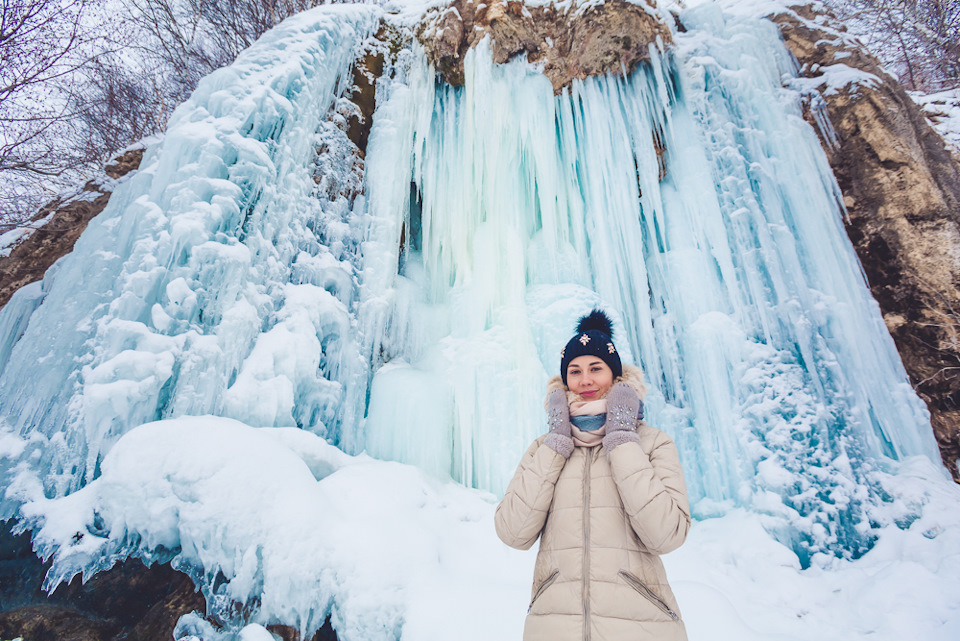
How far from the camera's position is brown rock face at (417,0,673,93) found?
4.72 m

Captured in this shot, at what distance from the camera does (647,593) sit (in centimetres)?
109

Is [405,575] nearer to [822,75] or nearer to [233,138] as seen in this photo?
[233,138]

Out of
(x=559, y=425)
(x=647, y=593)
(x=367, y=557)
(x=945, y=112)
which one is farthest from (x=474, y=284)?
(x=945, y=112)

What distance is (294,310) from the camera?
3.72m

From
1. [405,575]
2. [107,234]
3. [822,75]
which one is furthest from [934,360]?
[107,234]

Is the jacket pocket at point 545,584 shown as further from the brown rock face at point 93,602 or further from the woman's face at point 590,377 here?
the brown rock face at point 93,602

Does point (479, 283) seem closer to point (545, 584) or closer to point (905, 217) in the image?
point (545, 584)

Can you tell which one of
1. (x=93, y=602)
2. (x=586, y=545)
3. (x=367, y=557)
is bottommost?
(x=93, y=602)

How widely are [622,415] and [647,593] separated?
0.45 metres

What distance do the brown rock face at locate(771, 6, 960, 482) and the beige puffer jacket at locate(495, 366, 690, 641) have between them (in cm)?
370

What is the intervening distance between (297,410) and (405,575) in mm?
1676

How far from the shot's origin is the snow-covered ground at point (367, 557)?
2.22 meters

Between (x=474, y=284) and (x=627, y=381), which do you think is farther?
(x=474, y=284)

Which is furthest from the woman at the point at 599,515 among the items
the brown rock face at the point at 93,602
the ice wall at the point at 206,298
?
the ice wall at the point at 206,298
